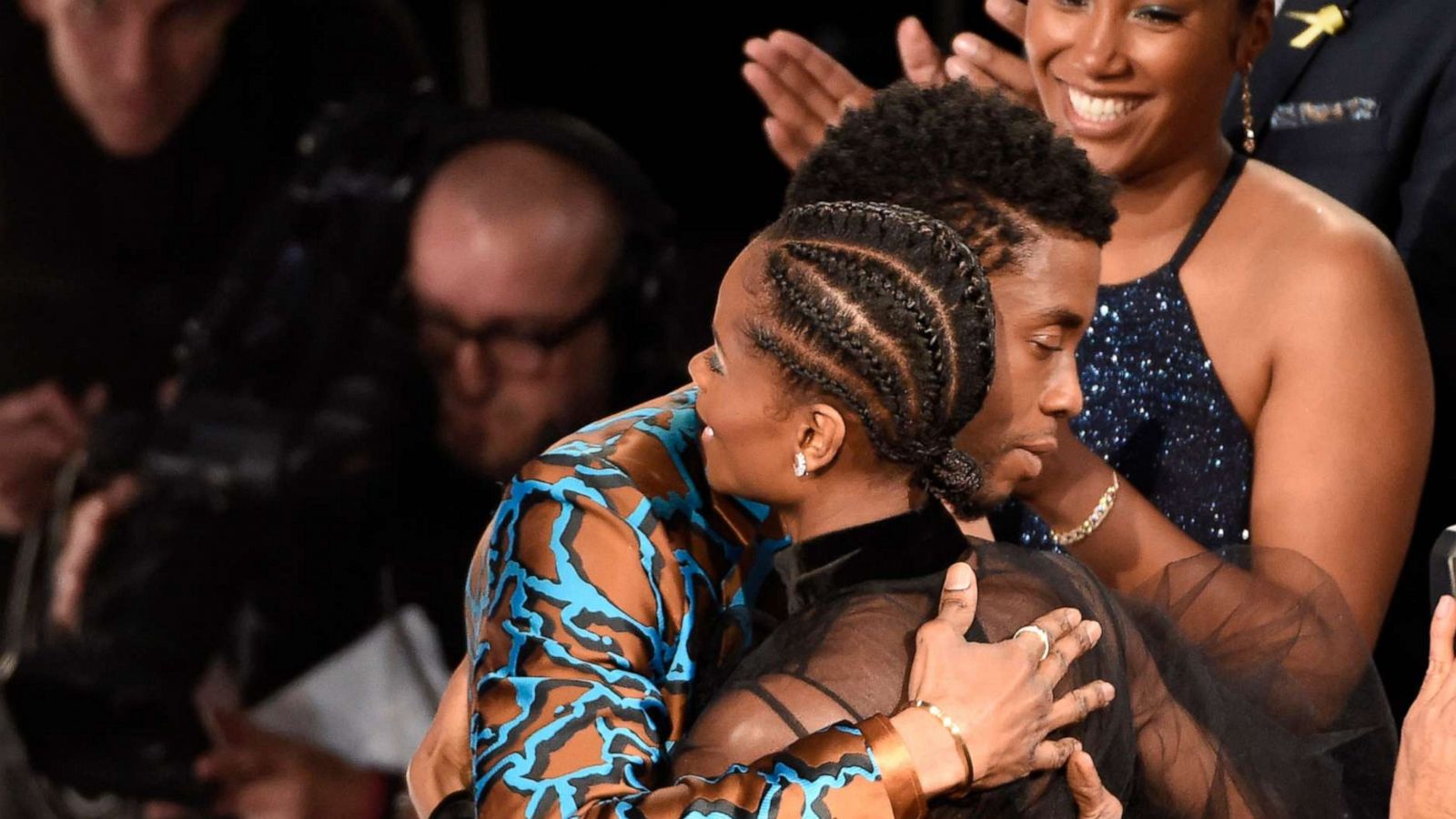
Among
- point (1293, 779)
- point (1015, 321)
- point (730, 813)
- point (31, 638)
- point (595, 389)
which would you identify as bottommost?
point (31, 638)

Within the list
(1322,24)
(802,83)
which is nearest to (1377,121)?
(1322,24)

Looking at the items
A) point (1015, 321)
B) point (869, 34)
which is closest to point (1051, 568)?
point (1015, 321)

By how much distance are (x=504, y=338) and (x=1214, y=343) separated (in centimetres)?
132

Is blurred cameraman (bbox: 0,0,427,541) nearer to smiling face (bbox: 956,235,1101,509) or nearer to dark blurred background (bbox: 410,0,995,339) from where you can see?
dark blurred background (bbox: 410,0,995,339)

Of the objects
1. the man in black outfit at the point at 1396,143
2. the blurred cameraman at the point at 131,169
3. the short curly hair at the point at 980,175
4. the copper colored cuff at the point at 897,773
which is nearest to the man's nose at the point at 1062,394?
the short curly hair at the point at 980,175

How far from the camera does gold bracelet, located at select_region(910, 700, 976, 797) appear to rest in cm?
122

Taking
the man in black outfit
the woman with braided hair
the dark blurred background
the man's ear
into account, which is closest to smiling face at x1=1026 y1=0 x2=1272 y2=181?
the man in black outfit

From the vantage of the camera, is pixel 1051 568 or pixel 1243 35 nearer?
pixel 1051 568

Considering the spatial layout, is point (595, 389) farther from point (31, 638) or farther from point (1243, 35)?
point (1243, 35)

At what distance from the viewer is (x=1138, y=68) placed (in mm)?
1758

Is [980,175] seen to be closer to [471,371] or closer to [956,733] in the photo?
[956,733]

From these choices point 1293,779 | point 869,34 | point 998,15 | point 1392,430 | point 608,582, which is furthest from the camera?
point 869,34

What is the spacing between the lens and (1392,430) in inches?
69.2

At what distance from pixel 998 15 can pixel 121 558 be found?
1.73 meters
